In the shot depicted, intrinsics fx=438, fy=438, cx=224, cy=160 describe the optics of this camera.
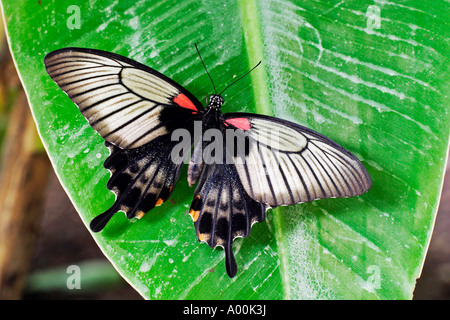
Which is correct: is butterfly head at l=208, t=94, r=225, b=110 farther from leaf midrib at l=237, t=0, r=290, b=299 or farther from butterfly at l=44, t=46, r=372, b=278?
leaf midrib at l=237, t=0, r=290, b=299

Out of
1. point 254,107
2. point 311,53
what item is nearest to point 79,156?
point 254,107

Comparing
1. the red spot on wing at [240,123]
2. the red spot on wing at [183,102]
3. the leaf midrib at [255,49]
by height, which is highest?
the leaf midrib at [255,49]

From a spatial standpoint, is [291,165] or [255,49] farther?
[255,49]

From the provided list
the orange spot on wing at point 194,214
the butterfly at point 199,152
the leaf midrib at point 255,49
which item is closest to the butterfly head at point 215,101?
the butterfly at point 199,152

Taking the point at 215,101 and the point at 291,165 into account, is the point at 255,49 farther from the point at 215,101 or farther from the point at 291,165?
the point at 291,165

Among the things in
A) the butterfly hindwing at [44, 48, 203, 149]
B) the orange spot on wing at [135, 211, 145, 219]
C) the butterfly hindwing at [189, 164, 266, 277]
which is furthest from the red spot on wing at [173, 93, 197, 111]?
the orange spot on wing at [135, 211, 145, 219]

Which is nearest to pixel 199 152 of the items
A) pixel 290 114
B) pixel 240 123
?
pixel 240 123

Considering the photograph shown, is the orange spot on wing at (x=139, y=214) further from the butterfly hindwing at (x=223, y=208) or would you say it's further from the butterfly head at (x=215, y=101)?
the butterfly head at (x=215, y=101)
